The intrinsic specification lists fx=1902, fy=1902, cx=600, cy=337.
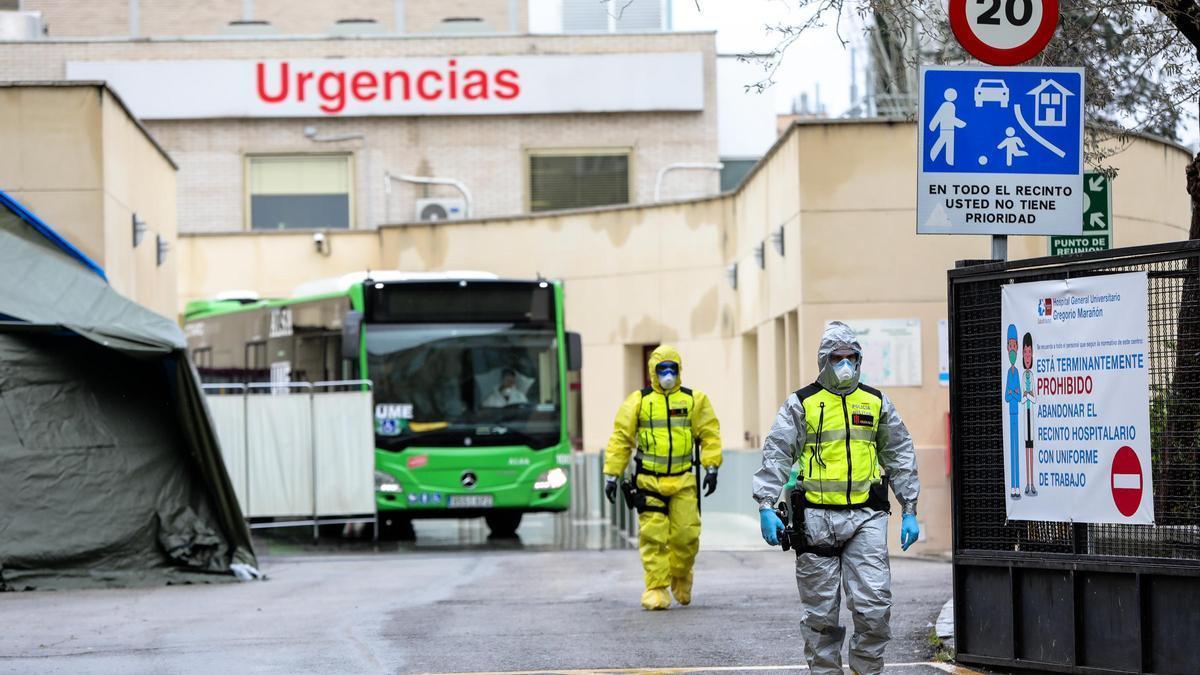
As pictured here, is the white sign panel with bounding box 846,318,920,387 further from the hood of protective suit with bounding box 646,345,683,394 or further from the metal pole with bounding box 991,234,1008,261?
the metal pole with bounding box 991,234,1008,261

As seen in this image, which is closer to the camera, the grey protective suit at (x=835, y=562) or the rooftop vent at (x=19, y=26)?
the grey protective suit at (x=835, y=562)

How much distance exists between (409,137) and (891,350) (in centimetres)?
1761

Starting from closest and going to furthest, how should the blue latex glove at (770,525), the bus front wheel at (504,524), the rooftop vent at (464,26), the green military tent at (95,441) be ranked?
1. the blue latex glove at (770,525)
2. the green military tent at (95,441)
3. the bus front wheel at (504,524)
4. the rooftop vent at (464,26)

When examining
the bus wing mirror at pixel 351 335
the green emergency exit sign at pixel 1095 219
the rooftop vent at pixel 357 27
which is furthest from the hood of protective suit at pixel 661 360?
the rooftop vent at pixel 357 27

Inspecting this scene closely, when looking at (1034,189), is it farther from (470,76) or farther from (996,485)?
(470,76)

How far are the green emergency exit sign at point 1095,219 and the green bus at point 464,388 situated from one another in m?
8.79

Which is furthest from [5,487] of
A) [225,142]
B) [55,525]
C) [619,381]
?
[225,142]

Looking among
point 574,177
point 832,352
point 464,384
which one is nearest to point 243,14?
point 574,177

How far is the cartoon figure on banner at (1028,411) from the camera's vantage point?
29.4 ft

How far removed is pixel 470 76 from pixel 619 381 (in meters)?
8.37

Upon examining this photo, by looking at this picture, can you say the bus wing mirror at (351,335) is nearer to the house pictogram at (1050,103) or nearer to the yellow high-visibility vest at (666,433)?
the yellow high-visibility vest at (666,433)

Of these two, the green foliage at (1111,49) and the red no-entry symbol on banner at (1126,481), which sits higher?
the green foliage at (1111,49)

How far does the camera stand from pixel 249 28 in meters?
36.7

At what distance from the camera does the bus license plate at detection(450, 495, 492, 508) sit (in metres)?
21.1
